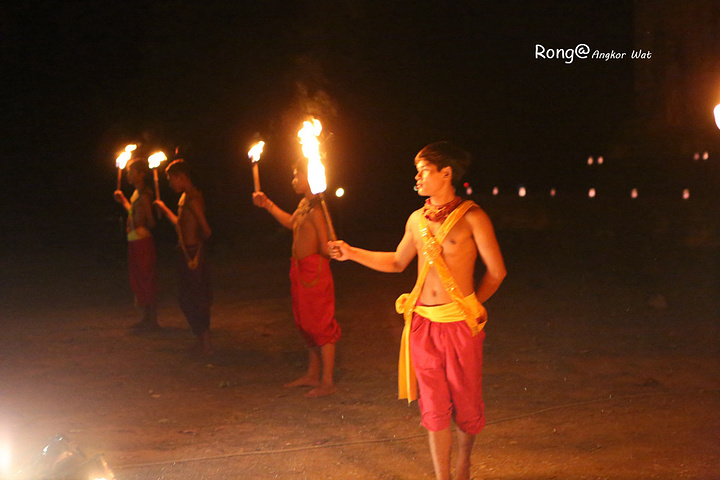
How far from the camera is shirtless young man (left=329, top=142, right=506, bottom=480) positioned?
13.0 ft

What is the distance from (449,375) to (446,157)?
1.14 metres

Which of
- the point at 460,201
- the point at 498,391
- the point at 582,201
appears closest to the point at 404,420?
the point at 498,391

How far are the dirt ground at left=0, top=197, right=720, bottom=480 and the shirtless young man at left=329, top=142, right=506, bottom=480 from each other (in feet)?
1.99

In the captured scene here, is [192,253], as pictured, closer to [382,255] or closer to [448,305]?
[382,255]

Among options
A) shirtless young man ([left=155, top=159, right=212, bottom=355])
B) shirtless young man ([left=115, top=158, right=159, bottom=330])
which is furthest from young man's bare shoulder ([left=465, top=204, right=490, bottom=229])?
shirtless young man ([left=115, top=158, right=159, bottom=330])

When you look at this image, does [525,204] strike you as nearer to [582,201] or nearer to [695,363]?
[582,201]

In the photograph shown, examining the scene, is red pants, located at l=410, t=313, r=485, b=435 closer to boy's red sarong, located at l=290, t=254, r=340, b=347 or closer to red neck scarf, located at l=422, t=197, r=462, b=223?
red neck scarf, located at l=422, t=197, r=462, b=223

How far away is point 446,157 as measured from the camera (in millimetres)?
4043

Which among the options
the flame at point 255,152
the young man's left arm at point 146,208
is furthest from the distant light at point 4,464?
the young man's left arm at point 146,208

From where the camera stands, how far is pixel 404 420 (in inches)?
215

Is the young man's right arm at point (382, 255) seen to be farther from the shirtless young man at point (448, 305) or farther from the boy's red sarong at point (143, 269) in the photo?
the boy's red sarong at point (143, 269)

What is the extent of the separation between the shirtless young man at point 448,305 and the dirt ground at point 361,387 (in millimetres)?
606

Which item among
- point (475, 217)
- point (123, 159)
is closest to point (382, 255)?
point (475, 217)

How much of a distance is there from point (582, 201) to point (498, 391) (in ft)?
57.5
